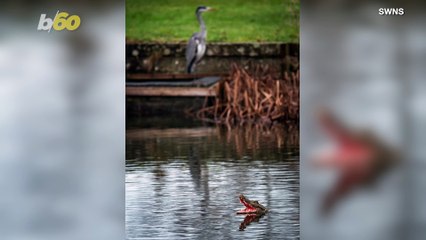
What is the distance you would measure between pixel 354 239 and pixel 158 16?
263 inches

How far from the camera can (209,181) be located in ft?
31.1

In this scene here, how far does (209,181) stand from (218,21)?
2.78 meters

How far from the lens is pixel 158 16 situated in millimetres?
11719

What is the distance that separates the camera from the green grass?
37.7ft

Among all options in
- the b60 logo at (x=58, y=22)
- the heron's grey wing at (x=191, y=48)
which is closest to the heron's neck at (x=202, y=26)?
the heron's grey wing at (x=191, y=48)

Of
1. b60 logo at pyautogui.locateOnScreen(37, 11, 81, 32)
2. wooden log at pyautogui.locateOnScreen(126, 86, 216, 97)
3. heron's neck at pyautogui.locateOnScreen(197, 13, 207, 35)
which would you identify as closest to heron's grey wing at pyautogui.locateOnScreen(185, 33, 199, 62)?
heron's neck at pyautogui.locateOnScreen(197, 13, 207, 35)

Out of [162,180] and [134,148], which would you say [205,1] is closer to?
[134,148]

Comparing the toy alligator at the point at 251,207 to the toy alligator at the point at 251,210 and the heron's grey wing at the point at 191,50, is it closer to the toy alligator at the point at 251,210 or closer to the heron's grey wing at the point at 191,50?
the toy alligator at the point at 251,210

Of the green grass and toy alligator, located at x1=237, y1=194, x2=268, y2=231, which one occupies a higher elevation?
the green grass

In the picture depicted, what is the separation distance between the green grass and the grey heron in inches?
2.4

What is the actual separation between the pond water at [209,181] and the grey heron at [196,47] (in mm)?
735

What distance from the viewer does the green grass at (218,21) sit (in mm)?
11500

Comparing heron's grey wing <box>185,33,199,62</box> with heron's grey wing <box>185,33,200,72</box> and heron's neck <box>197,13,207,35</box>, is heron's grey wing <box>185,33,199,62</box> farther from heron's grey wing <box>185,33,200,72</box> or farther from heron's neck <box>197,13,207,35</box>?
heron's neck <box>197,13,207,35</box>

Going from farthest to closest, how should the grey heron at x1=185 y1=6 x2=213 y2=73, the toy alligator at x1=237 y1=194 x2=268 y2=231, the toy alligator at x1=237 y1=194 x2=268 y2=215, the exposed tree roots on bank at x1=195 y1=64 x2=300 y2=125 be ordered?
1. the grey heron at x1=185 y1=6 x2=213 y2=73
2. the exposed tree roots on bank at x1=195 y1=64 x2=300 y2=125
3. the toy alligator at x1=237 y1=194 x2=268 y2=215
4. the toy alligator at x1=237 y1=194 x2=268 y2=231
